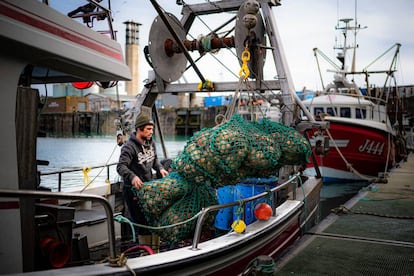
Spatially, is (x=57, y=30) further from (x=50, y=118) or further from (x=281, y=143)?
(x=50, y=118)

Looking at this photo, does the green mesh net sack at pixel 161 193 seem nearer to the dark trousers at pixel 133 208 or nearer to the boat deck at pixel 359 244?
the dark trousers at pixel 133 208

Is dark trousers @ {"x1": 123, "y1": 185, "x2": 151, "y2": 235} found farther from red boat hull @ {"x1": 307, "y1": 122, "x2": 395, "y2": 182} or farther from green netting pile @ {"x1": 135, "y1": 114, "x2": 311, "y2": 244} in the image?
red boat hull @ {"x1": 307, "y1": 122, "x2": 395, "y2": 182}

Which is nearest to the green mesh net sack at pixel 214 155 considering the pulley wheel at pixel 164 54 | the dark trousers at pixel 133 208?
the dark trousers at pixel 133 208

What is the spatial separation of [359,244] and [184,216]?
3.11 metres

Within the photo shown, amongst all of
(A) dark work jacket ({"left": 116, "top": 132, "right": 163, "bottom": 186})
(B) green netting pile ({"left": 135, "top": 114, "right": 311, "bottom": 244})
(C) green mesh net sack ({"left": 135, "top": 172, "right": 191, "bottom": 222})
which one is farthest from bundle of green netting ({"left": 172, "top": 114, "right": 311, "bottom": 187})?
(A) dark work jacket ({"left": 116, "top": 132, "right": 163, "bottom": 186})

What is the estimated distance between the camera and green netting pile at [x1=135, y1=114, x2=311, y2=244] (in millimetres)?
3793

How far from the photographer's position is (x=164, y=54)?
6477 mm

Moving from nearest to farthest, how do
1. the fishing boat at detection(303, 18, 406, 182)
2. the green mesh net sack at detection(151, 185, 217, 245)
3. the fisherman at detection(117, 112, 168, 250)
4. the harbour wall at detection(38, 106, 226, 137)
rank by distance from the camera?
the green mesh net sack at detection(151, 185, 217, 245), the fisherman at detection(117, 112, 168, 250), the fishing boat at detection(303, 18, 406, 182), the harbour wall at detection(38, 106, 226, 137)

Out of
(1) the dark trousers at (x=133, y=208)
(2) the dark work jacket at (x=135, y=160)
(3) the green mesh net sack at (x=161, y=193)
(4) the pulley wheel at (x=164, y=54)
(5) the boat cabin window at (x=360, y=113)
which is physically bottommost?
(1) the dark trousers at (x=133, y=208)

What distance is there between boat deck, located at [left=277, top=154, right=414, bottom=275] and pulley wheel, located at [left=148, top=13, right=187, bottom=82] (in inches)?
133

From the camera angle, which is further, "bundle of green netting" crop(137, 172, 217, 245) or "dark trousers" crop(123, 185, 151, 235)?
"dark trousers" crop(123, 185, 151, 235)

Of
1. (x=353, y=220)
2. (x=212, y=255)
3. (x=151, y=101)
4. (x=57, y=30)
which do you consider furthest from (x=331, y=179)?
(x=57, y=30)

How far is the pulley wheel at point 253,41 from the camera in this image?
233 inches

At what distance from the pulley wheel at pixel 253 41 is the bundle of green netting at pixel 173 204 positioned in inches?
99.5
